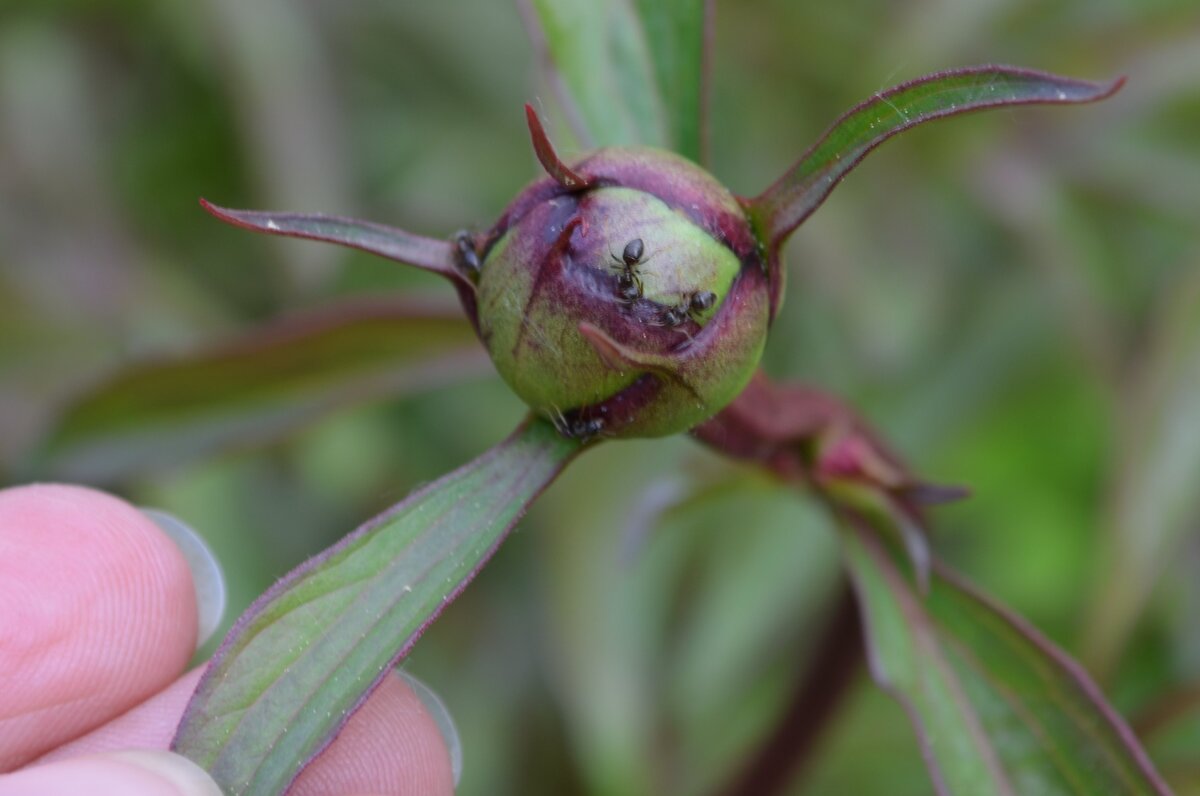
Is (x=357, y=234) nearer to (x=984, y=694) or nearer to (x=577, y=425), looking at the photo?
(x=577, y=425)

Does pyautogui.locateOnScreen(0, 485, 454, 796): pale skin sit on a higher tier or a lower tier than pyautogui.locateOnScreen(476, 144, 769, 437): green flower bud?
lower

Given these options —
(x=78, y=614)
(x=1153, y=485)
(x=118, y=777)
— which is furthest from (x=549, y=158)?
(x=1153, y=485)

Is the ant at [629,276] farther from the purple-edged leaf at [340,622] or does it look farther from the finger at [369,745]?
the finger at [369,745]

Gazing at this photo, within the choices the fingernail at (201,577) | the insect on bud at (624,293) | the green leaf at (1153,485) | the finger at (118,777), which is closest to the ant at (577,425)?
the insect on bud at (624,293)

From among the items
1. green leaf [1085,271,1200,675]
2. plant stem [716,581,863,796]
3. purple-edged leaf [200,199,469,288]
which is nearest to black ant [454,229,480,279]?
purple-edged leaf [200,199,469,288]

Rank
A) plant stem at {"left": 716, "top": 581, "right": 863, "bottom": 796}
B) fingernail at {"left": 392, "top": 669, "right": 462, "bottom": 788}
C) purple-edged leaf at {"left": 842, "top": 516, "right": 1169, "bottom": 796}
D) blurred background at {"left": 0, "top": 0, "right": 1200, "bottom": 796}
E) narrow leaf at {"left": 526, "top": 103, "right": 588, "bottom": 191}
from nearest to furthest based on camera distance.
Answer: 1. narrow leaf at {"left": 526, "top": 103, "right": 588, "bottom": 191}
2. purple-edged leaf at {"left": 842, "top": 516, "right": 1169, "bottom": 796}
3. fingernail at {"left": 392, "top": 669, "right": 462, "bottom": 788}
4. plant stem at {"left": 716, "top": 581, "right": 863, "bottom": 796}
5. blurred background at {"left": 0, "top": 0, "right": 1200, "bottom": 796}

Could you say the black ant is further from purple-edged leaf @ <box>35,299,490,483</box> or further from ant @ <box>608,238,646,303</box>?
purple-edged leaf @ <box>35,299,490,483</box>

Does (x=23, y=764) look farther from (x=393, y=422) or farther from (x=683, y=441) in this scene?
(x=393, y=422)
